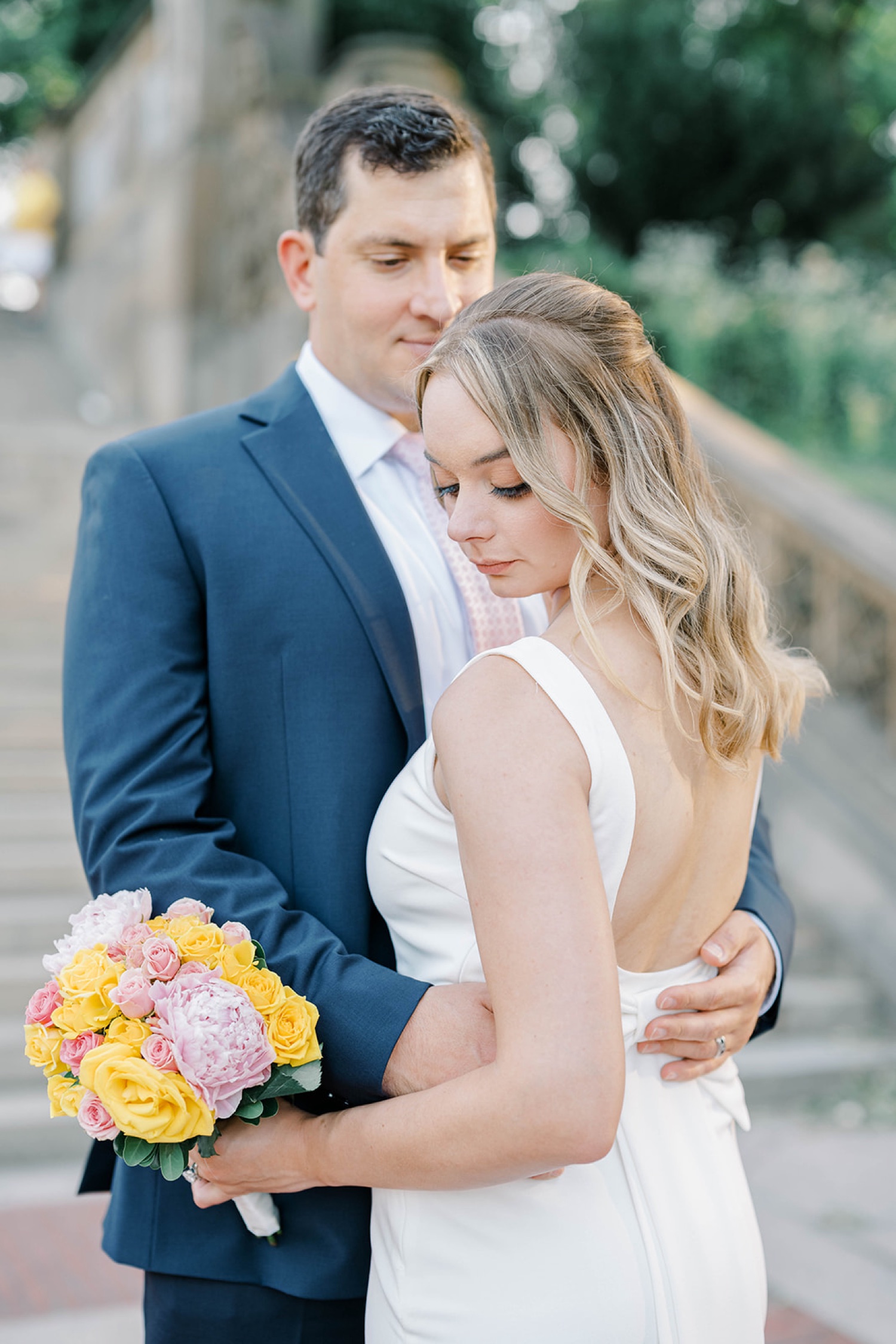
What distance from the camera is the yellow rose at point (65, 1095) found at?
1.58 meters

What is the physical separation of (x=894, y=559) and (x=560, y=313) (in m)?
4.99

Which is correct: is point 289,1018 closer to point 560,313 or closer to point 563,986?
point 563,986

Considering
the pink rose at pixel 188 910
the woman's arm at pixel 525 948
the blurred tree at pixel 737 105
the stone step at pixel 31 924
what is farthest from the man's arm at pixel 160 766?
the blurred tree at pixel 737 105

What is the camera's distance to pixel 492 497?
165 cm

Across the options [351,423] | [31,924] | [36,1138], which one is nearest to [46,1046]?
[351,423]

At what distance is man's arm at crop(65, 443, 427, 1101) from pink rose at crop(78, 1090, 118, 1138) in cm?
32

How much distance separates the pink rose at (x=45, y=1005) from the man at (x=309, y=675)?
225 mm

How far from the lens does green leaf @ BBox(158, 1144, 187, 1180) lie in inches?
61.1

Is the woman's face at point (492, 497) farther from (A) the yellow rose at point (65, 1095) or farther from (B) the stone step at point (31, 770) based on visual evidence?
(B) the stone step at point (31, 770)

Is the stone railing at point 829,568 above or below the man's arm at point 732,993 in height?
below

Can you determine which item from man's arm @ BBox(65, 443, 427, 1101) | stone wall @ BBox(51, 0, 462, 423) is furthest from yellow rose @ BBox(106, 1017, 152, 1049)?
stone wall @ BBox(51, 0, 462, 423)

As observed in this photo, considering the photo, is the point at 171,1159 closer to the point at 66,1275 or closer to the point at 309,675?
the point at 309,675

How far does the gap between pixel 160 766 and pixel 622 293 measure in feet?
38.9

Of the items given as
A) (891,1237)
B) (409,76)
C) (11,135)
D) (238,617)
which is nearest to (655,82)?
(409,76)
